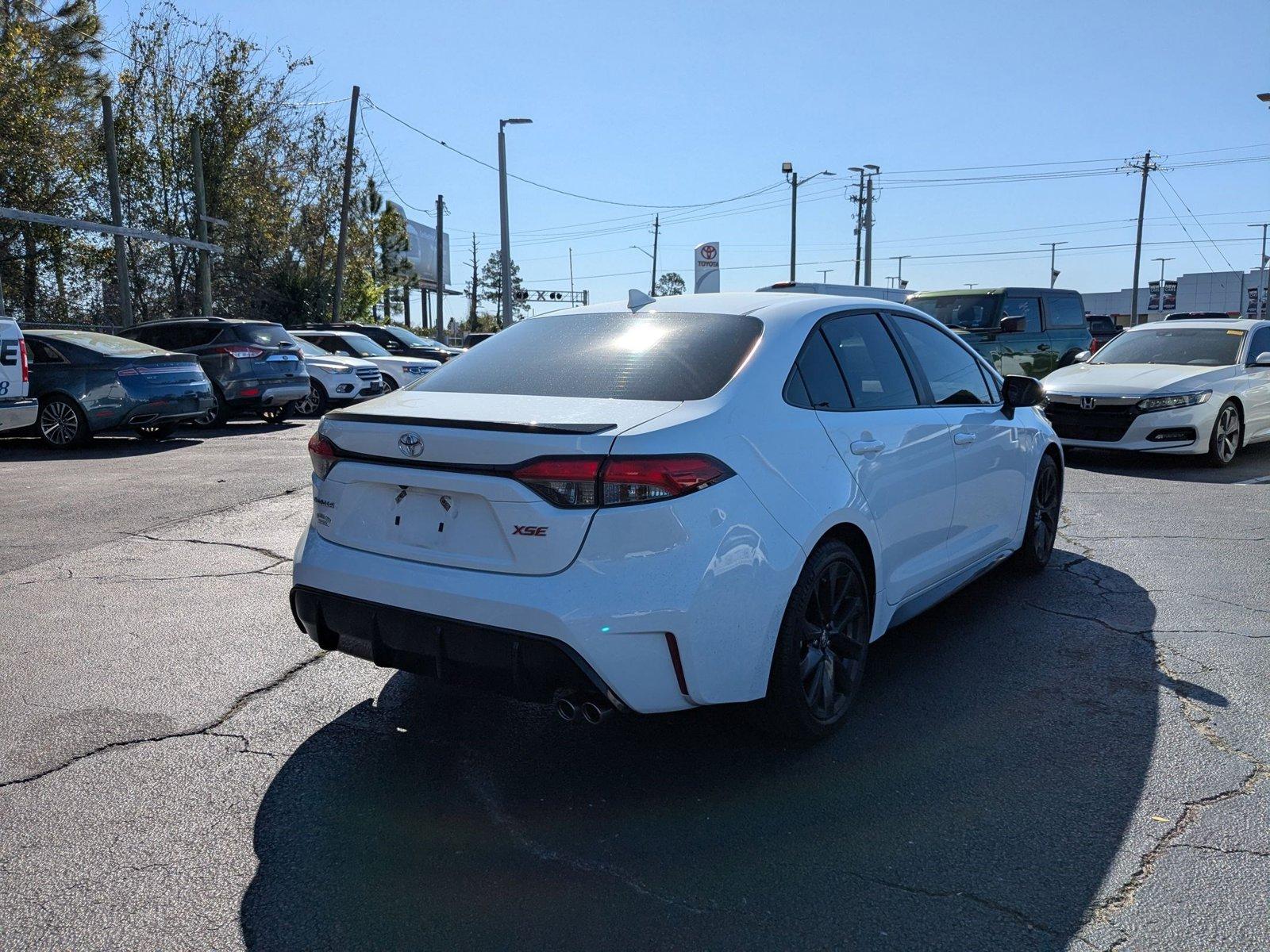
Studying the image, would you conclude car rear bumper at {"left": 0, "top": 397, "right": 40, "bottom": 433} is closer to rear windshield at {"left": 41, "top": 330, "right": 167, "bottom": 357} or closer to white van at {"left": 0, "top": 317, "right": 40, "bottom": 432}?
white van at {"left": 0, "top": 317, "right": 40, "bottom": 432}

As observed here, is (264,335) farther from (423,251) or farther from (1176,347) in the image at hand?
(423,251)

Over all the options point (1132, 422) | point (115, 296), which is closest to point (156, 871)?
point (1132, 422)

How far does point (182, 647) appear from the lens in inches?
190

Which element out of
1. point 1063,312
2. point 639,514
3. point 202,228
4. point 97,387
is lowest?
point 97,387

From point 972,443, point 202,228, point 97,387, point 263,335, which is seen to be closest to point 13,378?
point 97,387

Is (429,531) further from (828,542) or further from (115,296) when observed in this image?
(115,296)

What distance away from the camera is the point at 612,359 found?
387 centimetres

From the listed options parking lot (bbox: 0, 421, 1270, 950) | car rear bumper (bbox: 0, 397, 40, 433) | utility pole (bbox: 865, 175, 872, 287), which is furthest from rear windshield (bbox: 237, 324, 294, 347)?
utility pole (bbox: 865, 175, 872, 287)

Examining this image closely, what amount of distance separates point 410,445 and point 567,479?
59 centimetres

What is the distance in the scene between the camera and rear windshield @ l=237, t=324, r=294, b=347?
15.1 m

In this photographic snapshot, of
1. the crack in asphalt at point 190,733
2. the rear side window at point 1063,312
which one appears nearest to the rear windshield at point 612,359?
the crack in asphalt at point 190,733

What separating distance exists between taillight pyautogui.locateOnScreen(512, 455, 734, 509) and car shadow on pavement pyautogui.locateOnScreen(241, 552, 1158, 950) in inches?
38.6

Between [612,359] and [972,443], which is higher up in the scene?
[612,359]

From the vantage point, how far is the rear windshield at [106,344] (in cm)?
1265
